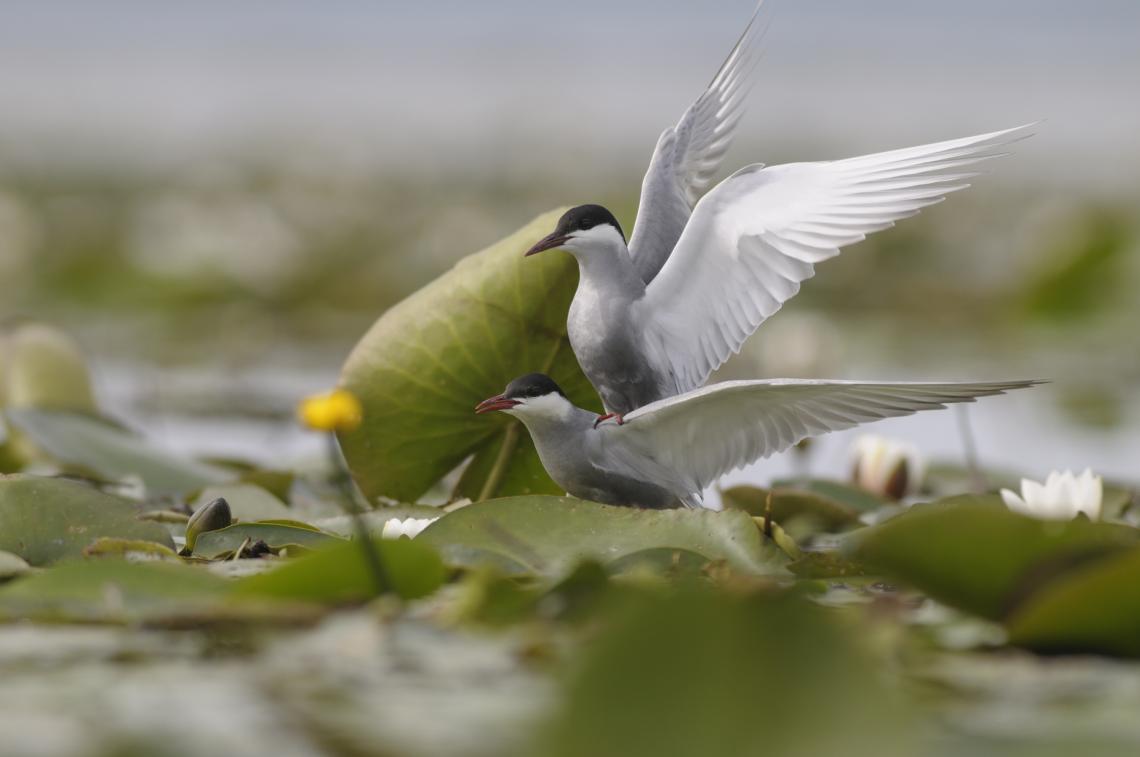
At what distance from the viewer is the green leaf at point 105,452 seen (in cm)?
359

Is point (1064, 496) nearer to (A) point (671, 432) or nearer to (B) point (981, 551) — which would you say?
(A) point (671, 432)

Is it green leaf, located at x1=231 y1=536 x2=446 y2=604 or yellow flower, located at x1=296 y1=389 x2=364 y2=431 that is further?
green leaf, located at x1=231 y1=536 x2=446 y2=604

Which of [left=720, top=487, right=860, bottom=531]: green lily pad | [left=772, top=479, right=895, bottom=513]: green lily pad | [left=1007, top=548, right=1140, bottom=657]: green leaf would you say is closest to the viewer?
[left=1007, top=548, right=1140, bottom=657]: green leaf

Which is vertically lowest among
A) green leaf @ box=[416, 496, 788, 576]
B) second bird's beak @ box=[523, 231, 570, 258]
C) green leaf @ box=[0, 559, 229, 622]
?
green leaf @ box=[416, 496, 788, 576]

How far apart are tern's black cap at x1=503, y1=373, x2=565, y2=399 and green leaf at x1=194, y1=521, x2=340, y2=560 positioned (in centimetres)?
42

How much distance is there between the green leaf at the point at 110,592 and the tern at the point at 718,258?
0.96 m

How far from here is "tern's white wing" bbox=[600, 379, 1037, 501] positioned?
2316mm

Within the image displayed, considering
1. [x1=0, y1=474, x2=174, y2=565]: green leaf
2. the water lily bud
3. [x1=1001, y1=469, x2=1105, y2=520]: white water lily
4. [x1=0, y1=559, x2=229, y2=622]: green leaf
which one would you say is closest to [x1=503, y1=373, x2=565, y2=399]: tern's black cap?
the water lily bud

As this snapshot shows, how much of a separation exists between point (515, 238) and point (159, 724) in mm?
1735

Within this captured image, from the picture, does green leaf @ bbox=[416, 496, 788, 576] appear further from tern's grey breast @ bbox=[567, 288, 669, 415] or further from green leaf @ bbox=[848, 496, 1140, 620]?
green leaf @ bbox=[848, 496, 1140, 620]

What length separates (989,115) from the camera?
31.7m

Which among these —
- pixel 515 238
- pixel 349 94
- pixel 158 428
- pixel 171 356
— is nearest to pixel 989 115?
pixel 349 94

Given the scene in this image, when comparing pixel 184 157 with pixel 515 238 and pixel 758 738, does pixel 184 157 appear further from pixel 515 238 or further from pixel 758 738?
pixel 758 738

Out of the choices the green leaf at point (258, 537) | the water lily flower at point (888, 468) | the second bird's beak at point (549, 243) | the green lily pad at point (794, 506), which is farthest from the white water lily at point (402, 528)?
the water lily flower at point (888, 468)
